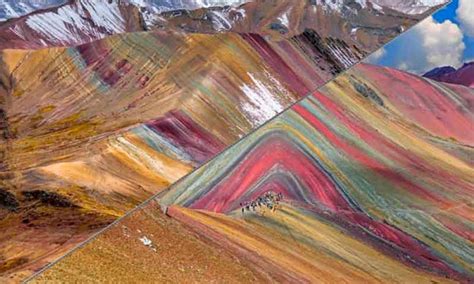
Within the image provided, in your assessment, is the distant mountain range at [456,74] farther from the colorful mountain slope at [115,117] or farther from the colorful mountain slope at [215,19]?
the colorful mountain slope at [215,19]

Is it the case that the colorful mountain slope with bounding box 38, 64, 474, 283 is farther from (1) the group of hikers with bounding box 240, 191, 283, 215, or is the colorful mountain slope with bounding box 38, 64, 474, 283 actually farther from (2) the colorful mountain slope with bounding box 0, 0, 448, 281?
(2) the colorful mountain slope with bounding box 0, 0, 448, 281

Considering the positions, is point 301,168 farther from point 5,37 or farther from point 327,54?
point 5,37

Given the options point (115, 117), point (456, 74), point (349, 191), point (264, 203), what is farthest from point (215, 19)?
point (264, 203)

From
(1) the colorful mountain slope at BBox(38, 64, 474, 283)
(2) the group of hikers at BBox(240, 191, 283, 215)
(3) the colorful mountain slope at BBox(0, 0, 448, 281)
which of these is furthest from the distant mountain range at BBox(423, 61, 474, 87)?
(2) the group of hikers at BBox(240, 191, 283, 215)

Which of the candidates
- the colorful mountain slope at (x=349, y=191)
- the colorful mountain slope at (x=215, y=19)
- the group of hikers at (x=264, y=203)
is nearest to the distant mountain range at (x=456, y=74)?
the colorful mountain slope at (x=349, y=191)

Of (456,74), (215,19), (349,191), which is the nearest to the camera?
(349,191)

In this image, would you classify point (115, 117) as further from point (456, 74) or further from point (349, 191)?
point (456, 74)

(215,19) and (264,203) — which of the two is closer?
(264,203)

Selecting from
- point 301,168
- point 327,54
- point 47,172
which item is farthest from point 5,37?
point 301,168
